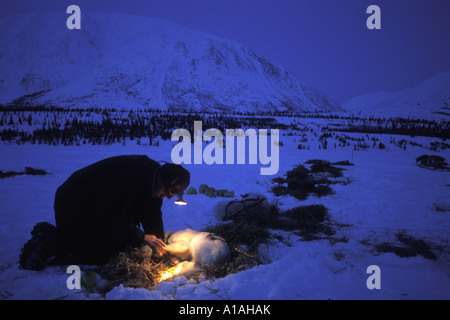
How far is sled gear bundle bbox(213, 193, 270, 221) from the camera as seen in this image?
173 inches

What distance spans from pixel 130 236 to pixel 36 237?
982 mm

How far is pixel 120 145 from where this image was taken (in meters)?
12.5

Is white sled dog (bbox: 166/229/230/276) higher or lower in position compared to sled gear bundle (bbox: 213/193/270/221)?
lower

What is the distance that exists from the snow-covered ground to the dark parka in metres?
0.37

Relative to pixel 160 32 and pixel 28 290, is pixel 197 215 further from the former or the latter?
pixel 160 32

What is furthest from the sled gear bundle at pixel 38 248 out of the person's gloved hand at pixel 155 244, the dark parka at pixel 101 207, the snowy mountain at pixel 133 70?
the snowy mountain at pixel 133 70

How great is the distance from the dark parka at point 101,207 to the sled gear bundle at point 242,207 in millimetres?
1843

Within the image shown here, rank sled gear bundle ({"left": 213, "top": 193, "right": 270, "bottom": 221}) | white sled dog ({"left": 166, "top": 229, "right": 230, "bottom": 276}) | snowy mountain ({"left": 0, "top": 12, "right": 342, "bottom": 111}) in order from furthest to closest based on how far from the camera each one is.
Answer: snowy mountain ({"left": 0, "top": 12, "right": 342, "bottom": 111})
sled gear bundle ({"left": 213, "top": 193, "right": 270, "bottom": 221})
white sled dog ({"left": 166, "top": 229, "right": 230, "bottom": 276})

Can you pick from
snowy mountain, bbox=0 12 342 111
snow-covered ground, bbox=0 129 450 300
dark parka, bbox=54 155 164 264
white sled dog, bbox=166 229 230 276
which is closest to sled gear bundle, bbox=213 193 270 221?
snow-covered ground, bbox=0 129 450 300

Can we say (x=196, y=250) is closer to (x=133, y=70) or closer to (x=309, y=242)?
(x=309, y=242)

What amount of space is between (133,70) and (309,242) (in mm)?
56891

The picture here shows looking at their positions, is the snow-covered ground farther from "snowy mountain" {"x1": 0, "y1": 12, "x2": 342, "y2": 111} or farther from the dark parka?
"snowy mountain" {"x1": 0, "y1": 12, "x2": 342, "y2": 111}

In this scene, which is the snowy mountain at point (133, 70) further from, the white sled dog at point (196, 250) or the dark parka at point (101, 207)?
the white sled dog at point (196, 250)
